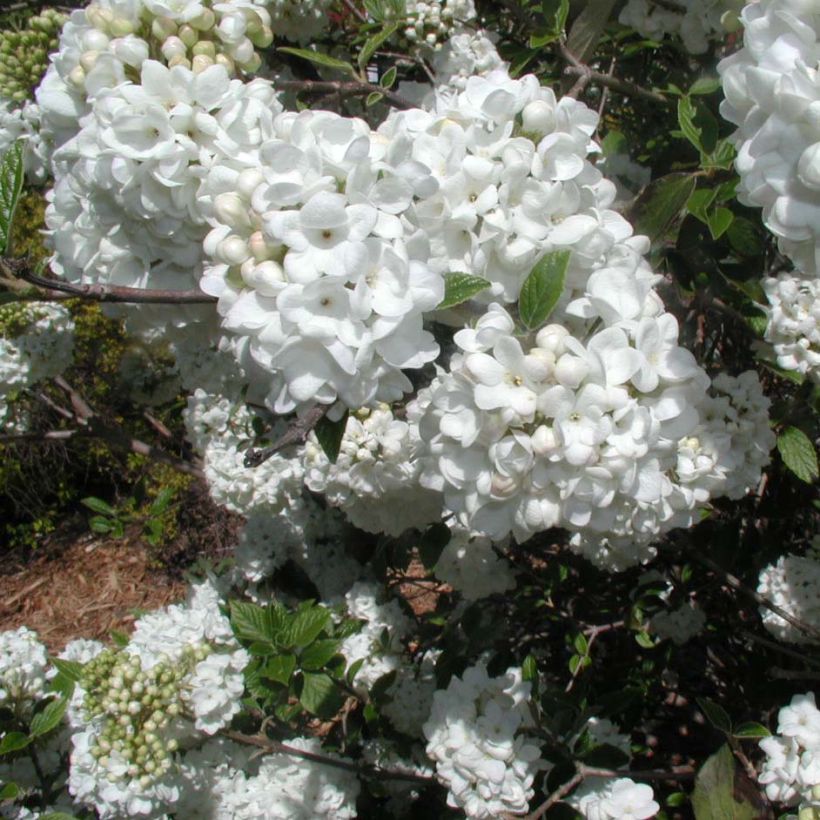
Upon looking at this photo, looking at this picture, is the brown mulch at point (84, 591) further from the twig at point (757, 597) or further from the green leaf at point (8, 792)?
the twig at point (757, 597)

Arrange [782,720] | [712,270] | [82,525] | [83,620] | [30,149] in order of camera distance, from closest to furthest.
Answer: [782,720]
[712,270]
[30,149]
[83,620]
[82,525]

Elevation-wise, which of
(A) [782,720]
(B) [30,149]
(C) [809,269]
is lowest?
(A) [782,720]

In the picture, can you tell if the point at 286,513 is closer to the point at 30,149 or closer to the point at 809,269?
the point at 30,149

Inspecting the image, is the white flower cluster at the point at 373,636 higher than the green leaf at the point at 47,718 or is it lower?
lower

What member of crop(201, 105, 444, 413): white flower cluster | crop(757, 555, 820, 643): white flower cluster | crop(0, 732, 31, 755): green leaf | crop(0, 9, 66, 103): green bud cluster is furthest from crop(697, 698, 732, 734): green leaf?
crop(0, 9, 66, 103): green bud cluster

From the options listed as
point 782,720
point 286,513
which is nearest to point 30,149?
point 286,513

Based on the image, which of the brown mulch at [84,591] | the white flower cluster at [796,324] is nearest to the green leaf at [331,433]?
the white flower cluster at [796,324]

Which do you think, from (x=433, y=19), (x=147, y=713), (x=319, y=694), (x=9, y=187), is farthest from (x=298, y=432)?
(x=433, y=19)
